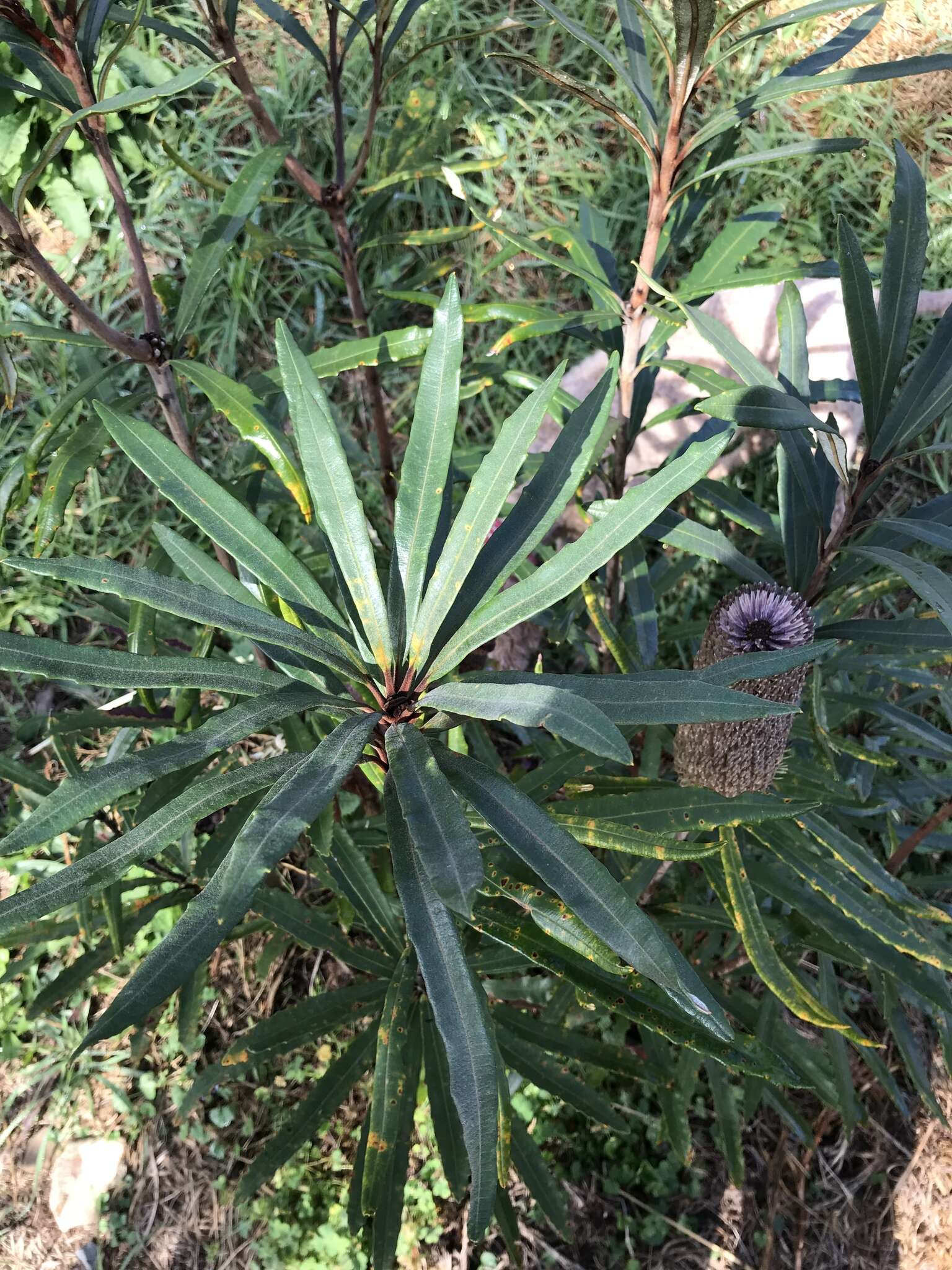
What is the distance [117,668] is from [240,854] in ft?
0.85

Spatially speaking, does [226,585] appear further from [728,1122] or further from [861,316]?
[728,1122]

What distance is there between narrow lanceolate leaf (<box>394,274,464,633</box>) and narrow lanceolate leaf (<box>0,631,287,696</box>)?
0.62ft

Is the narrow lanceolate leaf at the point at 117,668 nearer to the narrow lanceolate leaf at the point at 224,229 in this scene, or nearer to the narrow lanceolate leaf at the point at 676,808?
the narrow lanceolate leaf at the point at 676,808

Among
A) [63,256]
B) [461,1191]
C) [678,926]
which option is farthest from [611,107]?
[63,256]

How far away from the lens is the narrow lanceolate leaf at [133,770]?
86 cm

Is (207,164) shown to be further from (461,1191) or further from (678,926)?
(461,1191)

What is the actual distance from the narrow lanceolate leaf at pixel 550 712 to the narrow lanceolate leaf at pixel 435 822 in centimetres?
6

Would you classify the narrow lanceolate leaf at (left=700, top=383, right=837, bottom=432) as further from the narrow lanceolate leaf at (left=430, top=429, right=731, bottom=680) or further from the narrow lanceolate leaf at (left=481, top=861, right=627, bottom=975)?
the narrow lanceolate leaf at (left=481, top=861, right=627, bottom=975)

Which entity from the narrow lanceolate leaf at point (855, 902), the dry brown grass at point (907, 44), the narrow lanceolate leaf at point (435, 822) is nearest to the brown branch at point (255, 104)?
the narrow lanceolate leaf at point (435, 822)

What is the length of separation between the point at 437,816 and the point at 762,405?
0.68 metres

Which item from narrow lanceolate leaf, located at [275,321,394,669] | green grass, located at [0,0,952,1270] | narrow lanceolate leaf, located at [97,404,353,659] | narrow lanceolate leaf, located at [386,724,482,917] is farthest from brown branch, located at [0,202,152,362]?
green grass, located at [0,0,952,1270]

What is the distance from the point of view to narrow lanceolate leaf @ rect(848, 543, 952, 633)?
1.00 metres

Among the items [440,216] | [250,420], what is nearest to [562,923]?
[250,420]

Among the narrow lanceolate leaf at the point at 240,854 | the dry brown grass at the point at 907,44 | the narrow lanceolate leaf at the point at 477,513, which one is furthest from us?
the dry brown grass at the point at 907,44
